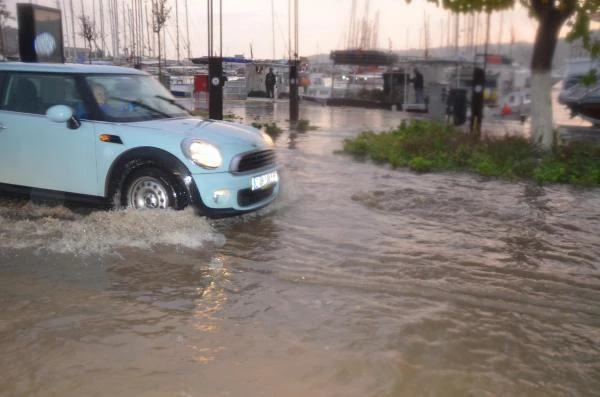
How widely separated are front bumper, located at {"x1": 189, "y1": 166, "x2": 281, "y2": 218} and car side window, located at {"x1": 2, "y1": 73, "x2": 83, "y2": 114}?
5.57 ft

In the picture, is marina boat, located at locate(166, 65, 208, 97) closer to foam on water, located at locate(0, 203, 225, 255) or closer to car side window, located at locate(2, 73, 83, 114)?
car side window, located at locate(2, 73, 83, 114)

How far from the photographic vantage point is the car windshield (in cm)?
655

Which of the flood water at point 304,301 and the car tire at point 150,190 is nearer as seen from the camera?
the flood water at point 304,301

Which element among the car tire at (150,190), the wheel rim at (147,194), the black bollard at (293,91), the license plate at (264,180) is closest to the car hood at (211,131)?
the license plate at (264,180)

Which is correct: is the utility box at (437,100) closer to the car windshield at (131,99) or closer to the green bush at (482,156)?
the green bush at (482,156)

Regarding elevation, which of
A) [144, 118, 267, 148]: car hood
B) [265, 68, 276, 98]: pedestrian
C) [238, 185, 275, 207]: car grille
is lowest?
[238, 185, 275, 207]: car grille

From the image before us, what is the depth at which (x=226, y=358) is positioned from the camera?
3684 mm

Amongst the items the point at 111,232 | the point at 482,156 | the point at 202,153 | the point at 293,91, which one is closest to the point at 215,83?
the point at 293,91

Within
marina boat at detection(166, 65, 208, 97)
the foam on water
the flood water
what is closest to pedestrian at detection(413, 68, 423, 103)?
marina boat at detection(166, 65, 208, 97)

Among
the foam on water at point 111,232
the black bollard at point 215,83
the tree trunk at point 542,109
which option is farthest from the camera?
the black bollard at point 215,83

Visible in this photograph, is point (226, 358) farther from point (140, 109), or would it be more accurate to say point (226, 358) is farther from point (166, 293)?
point (140, 109)

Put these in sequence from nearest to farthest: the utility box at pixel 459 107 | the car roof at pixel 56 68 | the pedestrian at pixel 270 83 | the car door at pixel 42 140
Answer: the car door at pixel 42 140 → the car roof at pixel 56 68 → the utility box at pixel 459 107 → the pedestrian at pixel 270 83

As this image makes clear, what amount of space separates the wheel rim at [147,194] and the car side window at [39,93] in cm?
115

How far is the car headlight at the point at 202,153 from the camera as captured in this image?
20.2ft
